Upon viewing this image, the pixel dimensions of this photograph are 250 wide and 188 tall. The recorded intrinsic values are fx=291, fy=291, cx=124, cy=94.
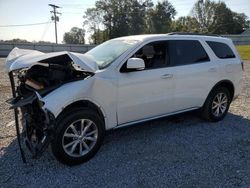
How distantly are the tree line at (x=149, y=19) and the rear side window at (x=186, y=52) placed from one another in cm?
6102

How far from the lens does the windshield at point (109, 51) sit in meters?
4.70

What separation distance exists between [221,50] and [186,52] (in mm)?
1057

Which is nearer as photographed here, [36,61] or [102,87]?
[36,61]

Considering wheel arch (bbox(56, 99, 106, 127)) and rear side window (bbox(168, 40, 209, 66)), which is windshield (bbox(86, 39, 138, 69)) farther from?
rear side window (bbox(168, 40, 209, 66))

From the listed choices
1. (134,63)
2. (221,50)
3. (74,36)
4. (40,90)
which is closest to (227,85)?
(221,50)

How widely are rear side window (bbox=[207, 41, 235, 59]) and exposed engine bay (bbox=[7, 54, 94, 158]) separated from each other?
296 centimetres

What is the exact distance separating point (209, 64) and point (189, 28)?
8344cm

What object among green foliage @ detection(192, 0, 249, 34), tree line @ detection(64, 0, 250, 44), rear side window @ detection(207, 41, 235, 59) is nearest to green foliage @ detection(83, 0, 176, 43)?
tree line @ detection(64, 0, 250, 44)

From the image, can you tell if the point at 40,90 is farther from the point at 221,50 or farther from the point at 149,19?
the point at 149,19

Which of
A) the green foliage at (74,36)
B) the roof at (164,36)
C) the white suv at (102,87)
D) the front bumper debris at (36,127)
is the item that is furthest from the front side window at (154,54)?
the green foliage at (74,36)

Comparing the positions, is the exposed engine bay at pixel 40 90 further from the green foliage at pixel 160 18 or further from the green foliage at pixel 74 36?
the green foliage at pixel 74 36

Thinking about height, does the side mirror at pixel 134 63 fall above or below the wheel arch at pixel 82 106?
above

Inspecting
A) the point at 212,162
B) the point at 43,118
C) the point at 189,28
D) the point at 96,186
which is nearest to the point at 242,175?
the point at 212,162

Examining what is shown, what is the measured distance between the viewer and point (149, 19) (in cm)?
7394
